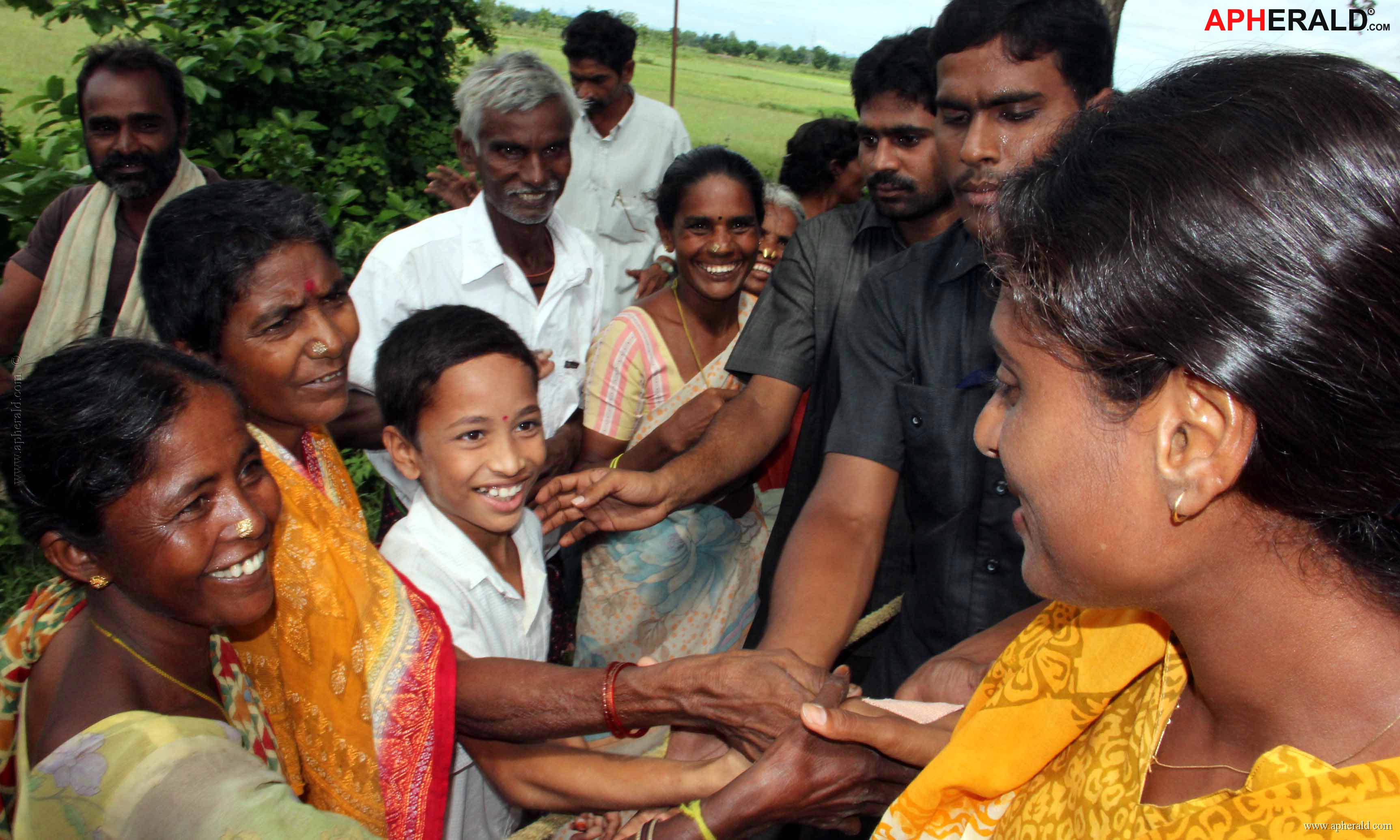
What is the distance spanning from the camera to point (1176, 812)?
1.13m

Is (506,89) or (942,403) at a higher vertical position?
(506,89)

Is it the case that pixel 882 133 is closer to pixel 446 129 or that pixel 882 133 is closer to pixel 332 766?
pixel 332 766

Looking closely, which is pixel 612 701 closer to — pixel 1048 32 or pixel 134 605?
pixel 134 605

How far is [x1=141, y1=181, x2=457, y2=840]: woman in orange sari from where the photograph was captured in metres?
1.90

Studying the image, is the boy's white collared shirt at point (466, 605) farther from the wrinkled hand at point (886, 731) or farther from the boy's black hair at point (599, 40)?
the boy's black hair at point (599, 40)

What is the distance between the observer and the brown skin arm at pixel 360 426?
2.86m

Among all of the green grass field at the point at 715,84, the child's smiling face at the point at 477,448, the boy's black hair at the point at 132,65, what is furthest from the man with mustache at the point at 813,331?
the green grass field at the point at 715,84

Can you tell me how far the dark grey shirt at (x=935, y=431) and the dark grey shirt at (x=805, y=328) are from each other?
1.82ft

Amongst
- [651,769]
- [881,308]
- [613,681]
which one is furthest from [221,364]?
[881,308]

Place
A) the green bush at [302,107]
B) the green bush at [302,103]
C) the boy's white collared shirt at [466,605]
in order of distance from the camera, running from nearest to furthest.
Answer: the boy's white collared shirt at [466,605] → the green bush at [302,107] → the green bush at [302,103]

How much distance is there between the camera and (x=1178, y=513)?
105 cm

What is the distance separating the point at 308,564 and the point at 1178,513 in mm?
1561

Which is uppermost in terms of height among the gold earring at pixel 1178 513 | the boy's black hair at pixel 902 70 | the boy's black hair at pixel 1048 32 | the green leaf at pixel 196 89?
the boy's black hair at pixel 1048 32

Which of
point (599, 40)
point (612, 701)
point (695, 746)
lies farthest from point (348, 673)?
point (599, 40)
